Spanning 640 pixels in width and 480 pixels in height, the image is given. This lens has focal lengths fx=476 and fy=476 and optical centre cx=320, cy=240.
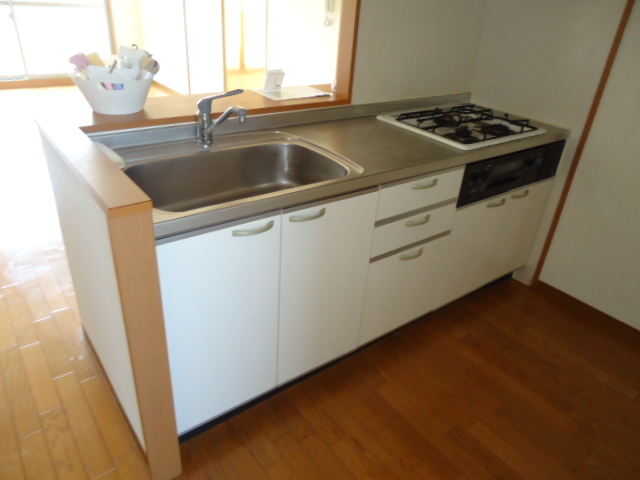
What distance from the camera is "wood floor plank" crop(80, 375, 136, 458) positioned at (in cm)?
170

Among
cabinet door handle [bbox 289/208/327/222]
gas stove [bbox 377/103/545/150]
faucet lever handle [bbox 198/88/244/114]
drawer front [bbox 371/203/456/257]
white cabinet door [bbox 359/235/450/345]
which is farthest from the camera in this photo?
gas stove [bbox 377/103/545/150]

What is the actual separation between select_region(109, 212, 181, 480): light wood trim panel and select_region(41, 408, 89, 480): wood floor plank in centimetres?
30

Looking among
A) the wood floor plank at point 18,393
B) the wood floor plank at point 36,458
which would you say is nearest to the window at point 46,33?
the wood floor plank at point 18,393

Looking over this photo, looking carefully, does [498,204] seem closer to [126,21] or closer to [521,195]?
[521,195]

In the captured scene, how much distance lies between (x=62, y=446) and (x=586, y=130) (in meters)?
2.63

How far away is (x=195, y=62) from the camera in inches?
213

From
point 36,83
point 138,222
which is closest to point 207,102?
point 138,222

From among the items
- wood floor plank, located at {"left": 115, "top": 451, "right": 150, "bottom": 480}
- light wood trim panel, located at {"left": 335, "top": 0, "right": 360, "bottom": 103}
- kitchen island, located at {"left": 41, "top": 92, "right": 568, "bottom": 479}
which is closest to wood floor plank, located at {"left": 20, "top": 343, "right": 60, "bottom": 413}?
kitchen island, located at {"left": 41, "top": 92, "right": 568, "bottom": 479}

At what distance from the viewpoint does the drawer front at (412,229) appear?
1.85 metres

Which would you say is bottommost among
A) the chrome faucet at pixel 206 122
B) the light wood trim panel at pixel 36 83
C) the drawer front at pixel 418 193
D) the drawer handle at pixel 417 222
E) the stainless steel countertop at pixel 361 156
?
the light wood trim panel at pixel 36 83

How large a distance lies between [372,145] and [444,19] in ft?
3.19

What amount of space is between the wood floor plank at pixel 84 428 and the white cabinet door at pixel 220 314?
32 centimetres

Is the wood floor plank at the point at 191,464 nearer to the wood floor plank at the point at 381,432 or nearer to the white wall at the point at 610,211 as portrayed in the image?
the wood floor plank at the point at 381,432

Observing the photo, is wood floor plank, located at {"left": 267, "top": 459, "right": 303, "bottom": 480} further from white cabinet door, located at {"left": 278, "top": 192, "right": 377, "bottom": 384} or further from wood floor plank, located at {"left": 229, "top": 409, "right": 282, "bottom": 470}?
white cabinet door, located at {"left": 278, "top": 192, "right": 377, "bottom": 384}
